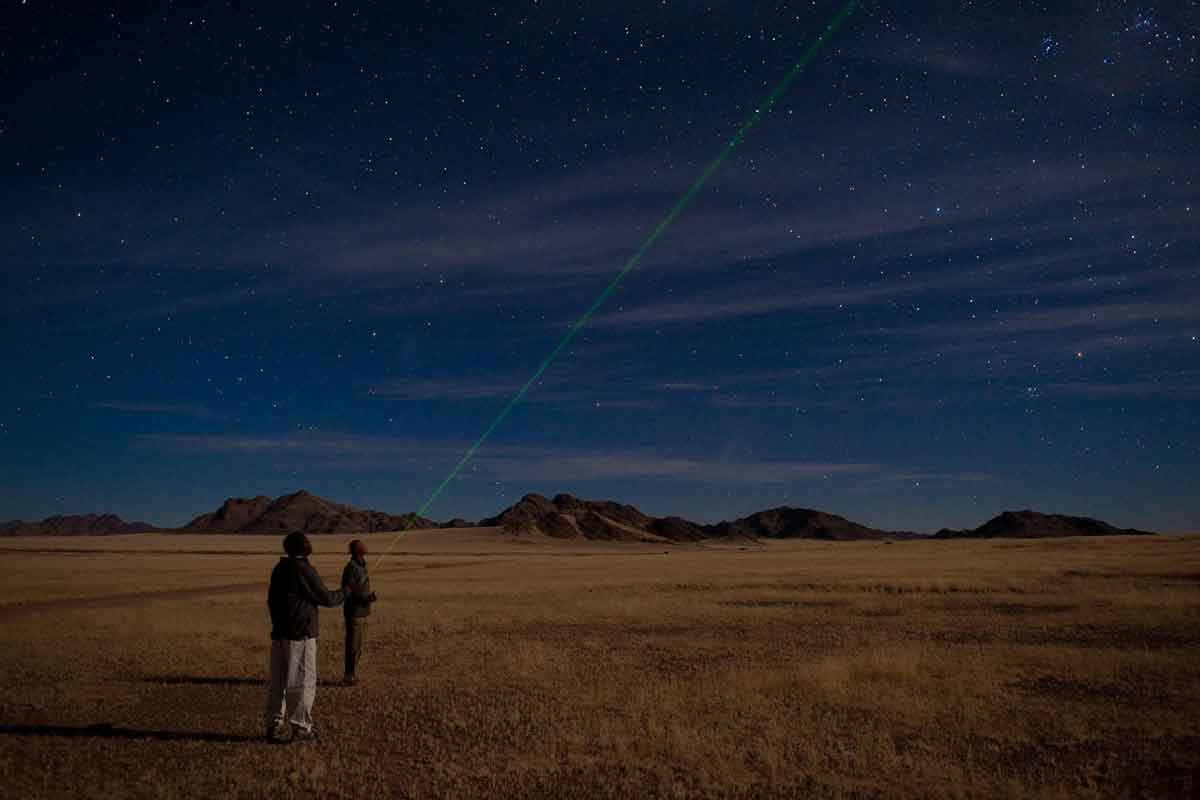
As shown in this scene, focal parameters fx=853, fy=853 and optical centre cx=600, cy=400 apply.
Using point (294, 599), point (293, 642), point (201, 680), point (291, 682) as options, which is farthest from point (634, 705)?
point (201, 680)

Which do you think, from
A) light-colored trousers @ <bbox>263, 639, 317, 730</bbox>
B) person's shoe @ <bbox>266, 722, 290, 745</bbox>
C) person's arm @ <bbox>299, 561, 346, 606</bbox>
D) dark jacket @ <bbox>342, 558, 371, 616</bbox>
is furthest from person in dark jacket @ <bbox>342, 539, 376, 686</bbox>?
person's shoe @ <bbox>266, 722, 290, 745</bbox>

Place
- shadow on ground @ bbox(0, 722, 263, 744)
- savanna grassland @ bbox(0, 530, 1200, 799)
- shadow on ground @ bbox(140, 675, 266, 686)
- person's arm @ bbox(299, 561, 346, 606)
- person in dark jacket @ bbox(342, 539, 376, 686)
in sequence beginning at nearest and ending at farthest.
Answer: savanna grassland @ bbox(0, 530, 1200, 799) < person's arm @ bbox(299, 561, 346, 606) < shadow on ground @ bbox(0, 722, 263, 744) < person in dark jacket @ bbox(342, 539, 376, 686) < shadow on ground @ bbox(140, 675, 266, 686)

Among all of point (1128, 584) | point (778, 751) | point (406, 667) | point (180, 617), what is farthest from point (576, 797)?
point (1128, 584)

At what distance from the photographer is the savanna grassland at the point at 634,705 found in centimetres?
908

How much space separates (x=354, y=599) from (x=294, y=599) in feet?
11.5

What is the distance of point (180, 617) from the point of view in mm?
25109

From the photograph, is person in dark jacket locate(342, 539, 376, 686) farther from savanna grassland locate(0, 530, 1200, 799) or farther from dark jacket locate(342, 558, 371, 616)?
savanna grassland locate(0, 530, 1200, 799)

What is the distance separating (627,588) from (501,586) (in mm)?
7224

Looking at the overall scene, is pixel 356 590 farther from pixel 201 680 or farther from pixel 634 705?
pixel 634 705

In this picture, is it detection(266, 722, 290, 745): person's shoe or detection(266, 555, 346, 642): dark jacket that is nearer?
detection(266, 555, 346, 642): dark jacket

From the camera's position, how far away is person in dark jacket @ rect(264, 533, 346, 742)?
10.1 meters

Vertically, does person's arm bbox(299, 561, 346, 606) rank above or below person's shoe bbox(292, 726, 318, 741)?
above

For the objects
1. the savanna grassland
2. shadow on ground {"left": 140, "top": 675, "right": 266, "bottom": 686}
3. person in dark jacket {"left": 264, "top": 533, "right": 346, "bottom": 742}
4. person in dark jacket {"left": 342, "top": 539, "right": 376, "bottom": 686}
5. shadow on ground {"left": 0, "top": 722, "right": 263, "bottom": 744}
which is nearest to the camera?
the savanna grassland

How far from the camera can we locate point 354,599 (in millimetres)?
13648
